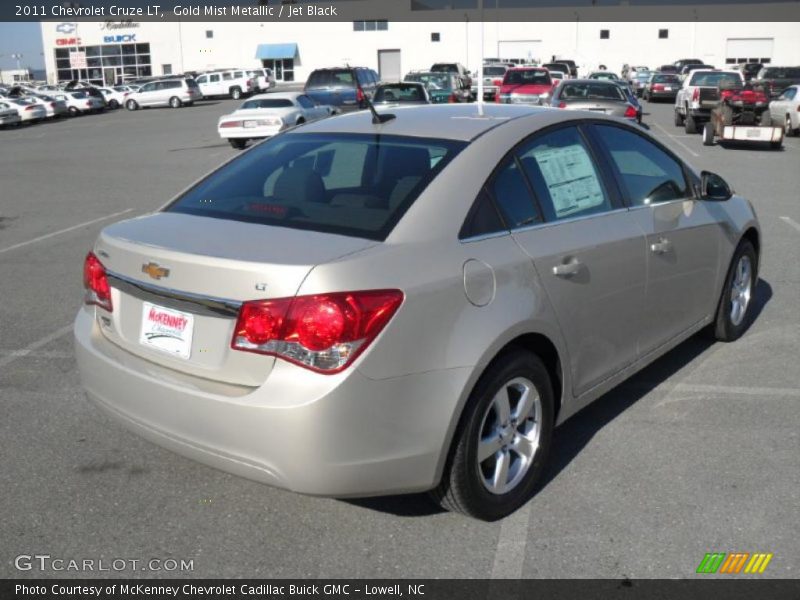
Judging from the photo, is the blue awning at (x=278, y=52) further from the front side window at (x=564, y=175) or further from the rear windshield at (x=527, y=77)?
the front side window at (x=564, y=175)

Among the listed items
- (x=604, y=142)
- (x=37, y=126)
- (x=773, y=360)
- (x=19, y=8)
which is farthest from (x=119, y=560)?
(x=19, y=8)

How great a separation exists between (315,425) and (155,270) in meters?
0.89

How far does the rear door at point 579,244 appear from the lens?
Result: 3.61 meters

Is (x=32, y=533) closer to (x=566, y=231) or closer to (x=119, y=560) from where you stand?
(x=119, y=560)

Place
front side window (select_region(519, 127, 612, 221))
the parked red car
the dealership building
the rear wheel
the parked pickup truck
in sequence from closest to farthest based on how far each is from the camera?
front side window (select_region(519, 127, 612, 221)), the rear wheel, the parked pickup truck, the parked red car, the dealership building

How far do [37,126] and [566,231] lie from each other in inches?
1536

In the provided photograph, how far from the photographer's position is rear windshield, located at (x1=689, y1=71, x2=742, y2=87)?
79.7ft

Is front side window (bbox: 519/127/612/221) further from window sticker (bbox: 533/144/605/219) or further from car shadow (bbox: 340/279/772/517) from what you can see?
car shadow (bbox: 340/279/772/517)

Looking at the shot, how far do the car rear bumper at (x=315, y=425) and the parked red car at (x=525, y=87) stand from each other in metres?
23.2

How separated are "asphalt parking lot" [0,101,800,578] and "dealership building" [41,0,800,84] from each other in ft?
238

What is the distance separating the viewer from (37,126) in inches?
1500

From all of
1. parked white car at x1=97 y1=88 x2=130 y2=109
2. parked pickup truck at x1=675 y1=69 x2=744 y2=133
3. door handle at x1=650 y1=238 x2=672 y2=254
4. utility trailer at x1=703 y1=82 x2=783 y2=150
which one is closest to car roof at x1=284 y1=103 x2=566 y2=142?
door handle at x1=650 y1=238 x2=672 y2=254

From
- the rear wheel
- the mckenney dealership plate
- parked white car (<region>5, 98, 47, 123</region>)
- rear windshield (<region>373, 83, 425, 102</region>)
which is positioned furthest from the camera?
parked white car (<region>5, 98, 47, 123</region>)

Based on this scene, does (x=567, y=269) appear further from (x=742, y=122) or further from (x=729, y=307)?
(x=742, y=122)
